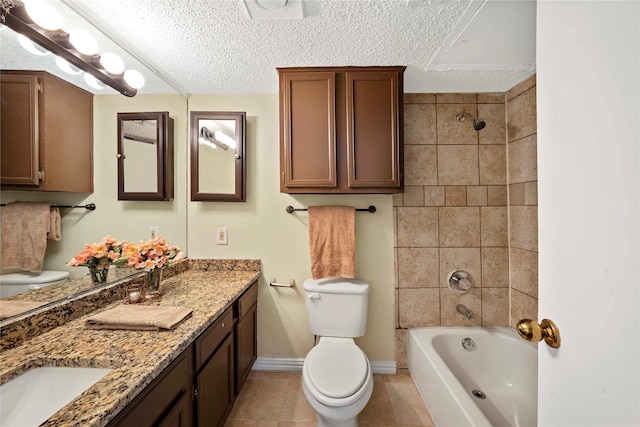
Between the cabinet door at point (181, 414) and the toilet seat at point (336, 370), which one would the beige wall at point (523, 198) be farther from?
the cabinet door at point (181, 414)

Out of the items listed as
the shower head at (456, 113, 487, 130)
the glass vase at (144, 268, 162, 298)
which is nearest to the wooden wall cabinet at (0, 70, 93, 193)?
the glass vase at (144, 268, 162, 298)

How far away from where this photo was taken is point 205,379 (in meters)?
1.11

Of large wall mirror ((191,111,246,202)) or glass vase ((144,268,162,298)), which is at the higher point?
large wall mirror ((191,111,246,202))

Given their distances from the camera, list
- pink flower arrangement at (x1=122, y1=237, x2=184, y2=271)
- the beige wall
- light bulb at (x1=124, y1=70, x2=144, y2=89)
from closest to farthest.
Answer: pink flower arrangement at (x1=122, y1=237, x2=184, y2=271), light bulb at (x1=124, y1=70, x2=144, y2=89), the beige wall

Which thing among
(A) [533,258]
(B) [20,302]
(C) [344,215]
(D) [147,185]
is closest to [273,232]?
(C) [344,215]

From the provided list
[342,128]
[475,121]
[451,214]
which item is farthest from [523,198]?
[342,128]

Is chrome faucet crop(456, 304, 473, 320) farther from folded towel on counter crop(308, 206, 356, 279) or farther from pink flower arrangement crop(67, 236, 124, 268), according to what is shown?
pink flower arrangement crop(67, 236, 124, 268)

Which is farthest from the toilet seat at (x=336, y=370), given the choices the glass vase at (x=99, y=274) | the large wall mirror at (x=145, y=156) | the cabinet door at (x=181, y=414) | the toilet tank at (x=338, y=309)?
the large wall mirror at (x=145, y=156)

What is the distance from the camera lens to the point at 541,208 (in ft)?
2.02

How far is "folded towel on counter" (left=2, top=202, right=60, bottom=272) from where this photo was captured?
0.88 m

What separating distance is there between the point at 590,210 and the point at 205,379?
1.43m

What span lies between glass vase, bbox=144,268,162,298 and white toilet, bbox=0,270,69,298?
1.04 ft

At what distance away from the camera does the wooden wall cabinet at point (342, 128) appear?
1565mm

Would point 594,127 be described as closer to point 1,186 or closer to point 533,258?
point 533,258
